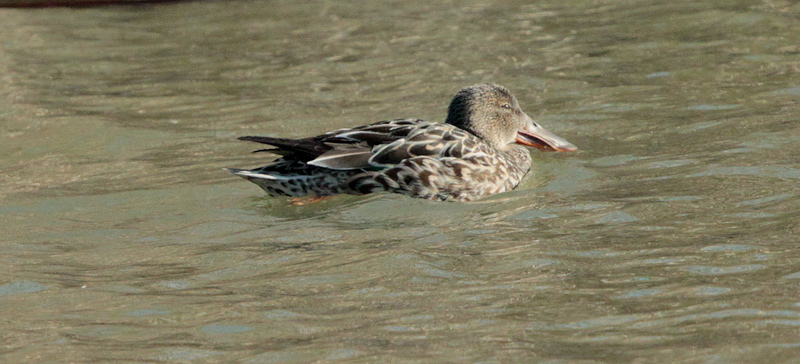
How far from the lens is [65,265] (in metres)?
6.59

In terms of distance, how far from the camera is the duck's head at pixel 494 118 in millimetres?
9000

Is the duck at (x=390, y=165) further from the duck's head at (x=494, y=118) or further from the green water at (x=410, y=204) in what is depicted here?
the duck's head at (x=494, y=118)

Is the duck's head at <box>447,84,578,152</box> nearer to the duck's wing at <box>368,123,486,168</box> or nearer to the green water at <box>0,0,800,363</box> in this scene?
the green water at <box>0,0,800,363</box>

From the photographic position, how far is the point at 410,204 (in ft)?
25.6

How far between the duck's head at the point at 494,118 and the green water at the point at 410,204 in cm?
22

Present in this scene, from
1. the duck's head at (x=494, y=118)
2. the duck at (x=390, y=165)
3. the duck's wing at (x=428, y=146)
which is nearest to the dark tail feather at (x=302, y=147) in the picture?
the duck at (x=390, y=165)

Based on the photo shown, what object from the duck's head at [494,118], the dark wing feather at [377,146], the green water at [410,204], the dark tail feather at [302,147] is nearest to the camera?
the green water at [410,204]

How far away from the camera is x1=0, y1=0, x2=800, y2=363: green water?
506 centimetres

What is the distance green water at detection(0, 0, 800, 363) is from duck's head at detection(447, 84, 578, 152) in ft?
0.71

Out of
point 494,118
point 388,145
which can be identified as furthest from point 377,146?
point 494,118

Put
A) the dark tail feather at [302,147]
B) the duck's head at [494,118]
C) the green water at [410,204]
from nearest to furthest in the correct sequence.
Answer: the green water at [410,204], the dark tail feather at [302,147], the duck's head at [494,118]

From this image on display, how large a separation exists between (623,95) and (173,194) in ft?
15.4

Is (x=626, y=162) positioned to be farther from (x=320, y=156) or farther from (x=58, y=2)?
(x=58, y=2)

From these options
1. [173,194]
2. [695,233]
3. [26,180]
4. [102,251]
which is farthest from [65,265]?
[695,233]
